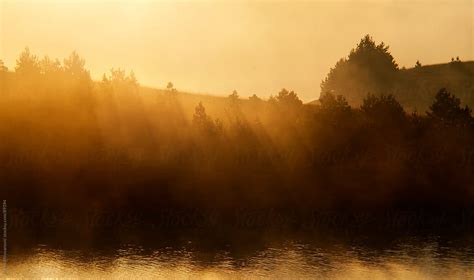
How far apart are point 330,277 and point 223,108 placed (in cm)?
10683

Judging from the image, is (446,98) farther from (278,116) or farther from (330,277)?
(330,277)

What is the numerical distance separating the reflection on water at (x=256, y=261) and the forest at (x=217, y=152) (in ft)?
108

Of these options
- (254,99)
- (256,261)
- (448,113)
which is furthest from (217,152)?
(256,261)

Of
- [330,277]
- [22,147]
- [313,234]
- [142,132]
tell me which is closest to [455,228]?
[313,234]

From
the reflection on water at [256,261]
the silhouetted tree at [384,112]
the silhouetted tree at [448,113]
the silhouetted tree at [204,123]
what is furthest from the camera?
the silhouetted tree at [384,112]

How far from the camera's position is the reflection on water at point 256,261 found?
3004 inches

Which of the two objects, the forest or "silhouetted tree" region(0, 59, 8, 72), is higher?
"silhouetted tree" region(0, 59, 8, 72)

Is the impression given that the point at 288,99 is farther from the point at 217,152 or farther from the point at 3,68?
the point at 3,68

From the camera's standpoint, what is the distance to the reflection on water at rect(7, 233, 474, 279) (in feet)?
250

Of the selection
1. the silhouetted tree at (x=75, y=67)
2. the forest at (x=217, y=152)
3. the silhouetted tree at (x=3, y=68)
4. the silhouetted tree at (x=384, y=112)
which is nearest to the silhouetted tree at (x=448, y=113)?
the forest at (x=217, y=152)

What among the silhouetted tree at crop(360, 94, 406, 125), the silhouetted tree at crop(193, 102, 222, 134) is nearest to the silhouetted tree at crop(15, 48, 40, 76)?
the silhouetted tree at crop(193, 102, 222, 134)

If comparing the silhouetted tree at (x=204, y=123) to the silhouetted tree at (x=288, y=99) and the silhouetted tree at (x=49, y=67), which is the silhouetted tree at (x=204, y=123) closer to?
the silhouetted tree at (x=288, y=99)

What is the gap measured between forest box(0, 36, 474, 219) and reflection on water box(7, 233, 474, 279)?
108ft

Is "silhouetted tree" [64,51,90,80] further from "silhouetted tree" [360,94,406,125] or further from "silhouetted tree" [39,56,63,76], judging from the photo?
"silhouetted tree" [360,94,406,125]
